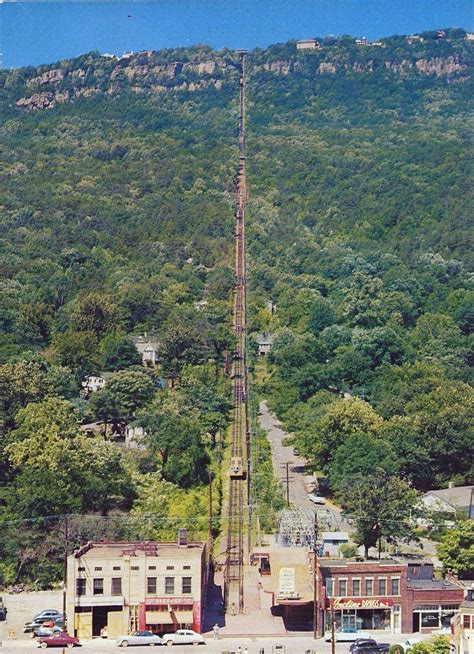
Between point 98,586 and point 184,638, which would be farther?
point 98,586

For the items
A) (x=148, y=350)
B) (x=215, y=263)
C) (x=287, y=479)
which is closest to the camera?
(x=287, y=479)

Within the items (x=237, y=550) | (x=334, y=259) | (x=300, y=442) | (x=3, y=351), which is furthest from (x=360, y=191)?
(x=237, y=550)

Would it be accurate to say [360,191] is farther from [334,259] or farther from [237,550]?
[237,550]

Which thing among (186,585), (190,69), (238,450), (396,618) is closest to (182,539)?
(186,585)

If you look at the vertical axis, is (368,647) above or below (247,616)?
below

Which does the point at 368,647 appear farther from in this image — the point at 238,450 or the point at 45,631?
the point at 238,450

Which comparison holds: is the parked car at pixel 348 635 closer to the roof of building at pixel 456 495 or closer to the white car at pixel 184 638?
the white car at pixel 184 638

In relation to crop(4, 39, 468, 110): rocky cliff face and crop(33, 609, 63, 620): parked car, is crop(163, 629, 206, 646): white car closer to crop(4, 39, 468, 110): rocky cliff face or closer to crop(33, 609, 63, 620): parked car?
crop(33, 609, 63, 620): parked car

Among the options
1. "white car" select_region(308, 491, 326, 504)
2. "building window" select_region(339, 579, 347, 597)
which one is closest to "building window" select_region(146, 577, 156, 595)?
"building window" select_region(339, 579, 347, 597)
